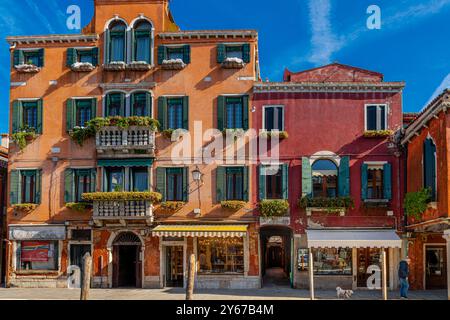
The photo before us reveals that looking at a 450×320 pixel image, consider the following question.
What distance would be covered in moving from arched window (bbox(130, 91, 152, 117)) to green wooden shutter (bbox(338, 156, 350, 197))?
781cm

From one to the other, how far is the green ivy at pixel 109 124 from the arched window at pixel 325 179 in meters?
6.45

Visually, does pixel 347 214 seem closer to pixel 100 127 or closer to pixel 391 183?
pixel 391 183

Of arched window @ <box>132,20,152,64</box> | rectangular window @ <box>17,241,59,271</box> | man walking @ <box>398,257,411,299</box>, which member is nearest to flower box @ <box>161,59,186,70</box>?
arched window @ <box>132,20,152,64</box>

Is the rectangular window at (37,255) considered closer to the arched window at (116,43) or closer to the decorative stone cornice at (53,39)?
the arched window at (116,43)

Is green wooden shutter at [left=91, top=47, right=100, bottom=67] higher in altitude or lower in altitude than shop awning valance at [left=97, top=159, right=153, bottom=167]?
higher

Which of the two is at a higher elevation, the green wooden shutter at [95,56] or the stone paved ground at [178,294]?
the green wooden shutter at [95,56]

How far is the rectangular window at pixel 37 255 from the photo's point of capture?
860 inches

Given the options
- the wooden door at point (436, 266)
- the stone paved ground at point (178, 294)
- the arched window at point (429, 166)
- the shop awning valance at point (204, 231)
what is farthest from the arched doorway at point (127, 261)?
the wooden door at point (436, 266)

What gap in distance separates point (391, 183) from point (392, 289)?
391 centimetres

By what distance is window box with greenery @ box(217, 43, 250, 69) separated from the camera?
21609 millimetres

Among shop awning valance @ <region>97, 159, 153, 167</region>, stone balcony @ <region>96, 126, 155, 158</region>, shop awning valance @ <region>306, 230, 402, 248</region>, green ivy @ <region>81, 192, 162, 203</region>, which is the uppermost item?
stone balcony @ <region>96, 126, 155, 158</region>

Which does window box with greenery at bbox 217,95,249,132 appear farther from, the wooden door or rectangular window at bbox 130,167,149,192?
the wooden door
